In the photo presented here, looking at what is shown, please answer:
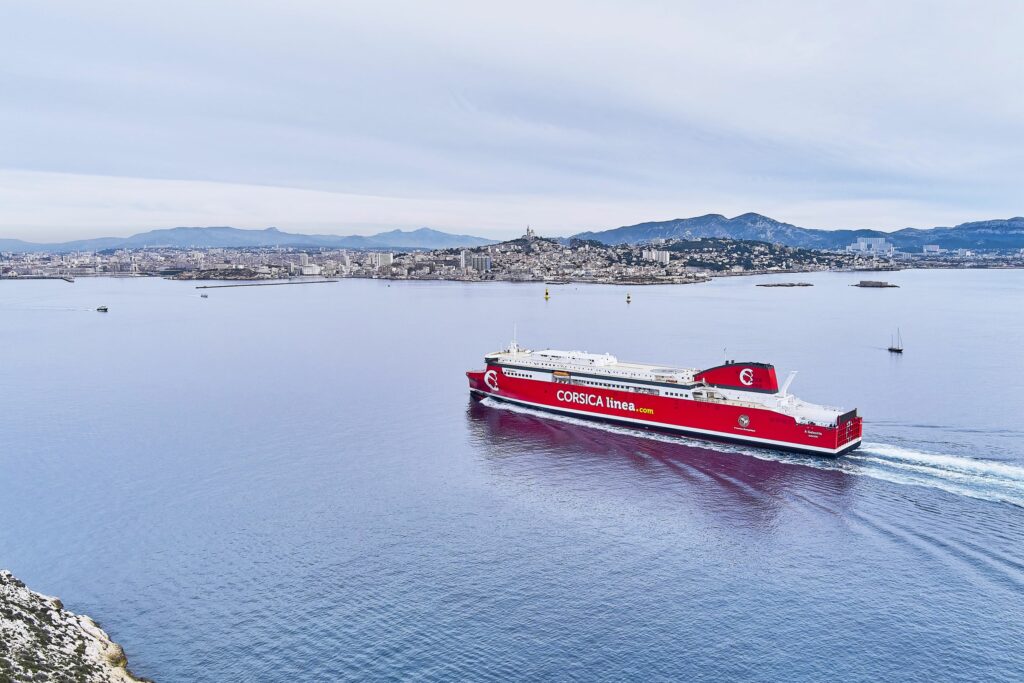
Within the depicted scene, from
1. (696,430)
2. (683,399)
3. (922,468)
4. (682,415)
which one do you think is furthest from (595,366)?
(922,468)

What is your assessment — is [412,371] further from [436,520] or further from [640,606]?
[640,606]

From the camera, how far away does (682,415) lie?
113 feet

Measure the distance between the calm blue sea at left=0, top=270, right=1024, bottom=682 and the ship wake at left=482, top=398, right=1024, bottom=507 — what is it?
0.50ft

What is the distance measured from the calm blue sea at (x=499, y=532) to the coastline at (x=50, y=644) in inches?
29.0

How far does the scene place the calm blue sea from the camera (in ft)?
53.5

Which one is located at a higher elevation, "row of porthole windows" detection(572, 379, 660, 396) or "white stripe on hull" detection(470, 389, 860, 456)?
"row of porthole windows" detection(572, 379, 660, 396)

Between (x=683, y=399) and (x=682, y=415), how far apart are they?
85cm

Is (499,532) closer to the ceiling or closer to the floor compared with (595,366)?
closer to the floor

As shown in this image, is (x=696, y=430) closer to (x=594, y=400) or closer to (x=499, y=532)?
(x=594, y=400)

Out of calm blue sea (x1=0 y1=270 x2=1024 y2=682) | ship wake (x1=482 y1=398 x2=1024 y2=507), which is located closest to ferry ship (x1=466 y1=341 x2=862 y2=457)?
ship wake (x1=482 y1=398 x2=1024 y2=507)

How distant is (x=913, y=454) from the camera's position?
29.1 metres

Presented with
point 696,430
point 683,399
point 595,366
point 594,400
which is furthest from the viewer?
point 595,366

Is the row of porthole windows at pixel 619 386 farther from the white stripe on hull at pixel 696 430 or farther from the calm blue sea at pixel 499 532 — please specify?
the calm blue sea at pixel 499 532

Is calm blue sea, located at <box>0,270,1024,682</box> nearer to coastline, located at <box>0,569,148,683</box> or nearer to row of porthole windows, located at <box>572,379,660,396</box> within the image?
coastline, located at <box>0,569,148,683</box>
